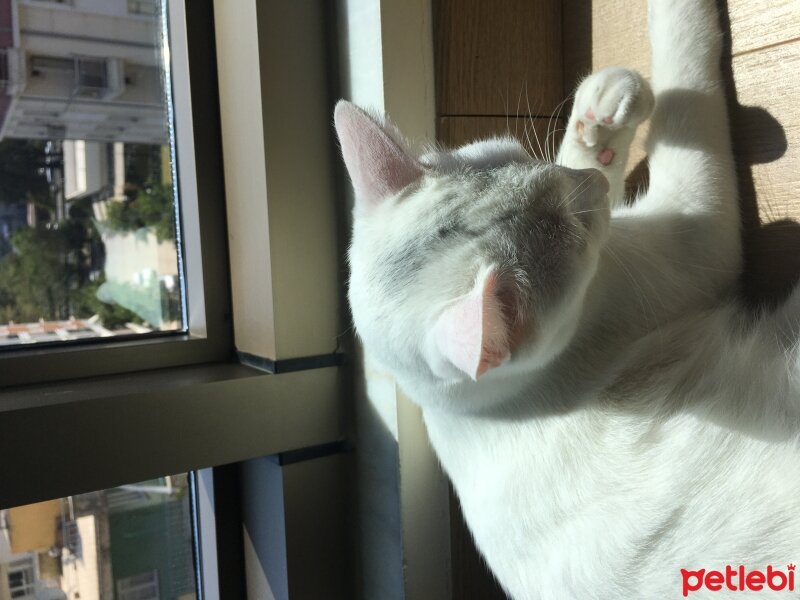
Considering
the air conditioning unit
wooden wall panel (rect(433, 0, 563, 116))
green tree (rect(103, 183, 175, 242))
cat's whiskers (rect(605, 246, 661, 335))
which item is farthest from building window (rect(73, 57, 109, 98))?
cat's whiskers (rect(605, 246, 661, 335))

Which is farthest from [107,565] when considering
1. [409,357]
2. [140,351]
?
[409,357]

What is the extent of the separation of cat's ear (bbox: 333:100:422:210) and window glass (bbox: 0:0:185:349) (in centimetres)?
51

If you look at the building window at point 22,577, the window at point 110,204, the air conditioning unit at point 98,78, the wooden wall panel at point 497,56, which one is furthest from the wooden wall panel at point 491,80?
the building window at point 22,577

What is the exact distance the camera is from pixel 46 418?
797mm

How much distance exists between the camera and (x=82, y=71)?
1016 mm

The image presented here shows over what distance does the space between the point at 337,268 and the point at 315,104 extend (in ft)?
0.84

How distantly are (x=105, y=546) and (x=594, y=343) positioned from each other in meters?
0.80

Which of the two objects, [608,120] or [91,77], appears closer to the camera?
[608,120]

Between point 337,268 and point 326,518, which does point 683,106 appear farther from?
point 326,518

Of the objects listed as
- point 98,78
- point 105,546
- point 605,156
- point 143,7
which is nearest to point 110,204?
point 98,78

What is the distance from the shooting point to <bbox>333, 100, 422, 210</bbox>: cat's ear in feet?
2.25

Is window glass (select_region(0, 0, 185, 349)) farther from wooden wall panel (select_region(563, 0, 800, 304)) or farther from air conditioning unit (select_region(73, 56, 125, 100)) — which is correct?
wooden wall panel (select_region(563, 0, 800, 304))

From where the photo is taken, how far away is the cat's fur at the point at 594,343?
1.94 feet

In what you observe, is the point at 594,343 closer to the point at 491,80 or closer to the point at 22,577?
the point at 491,80
